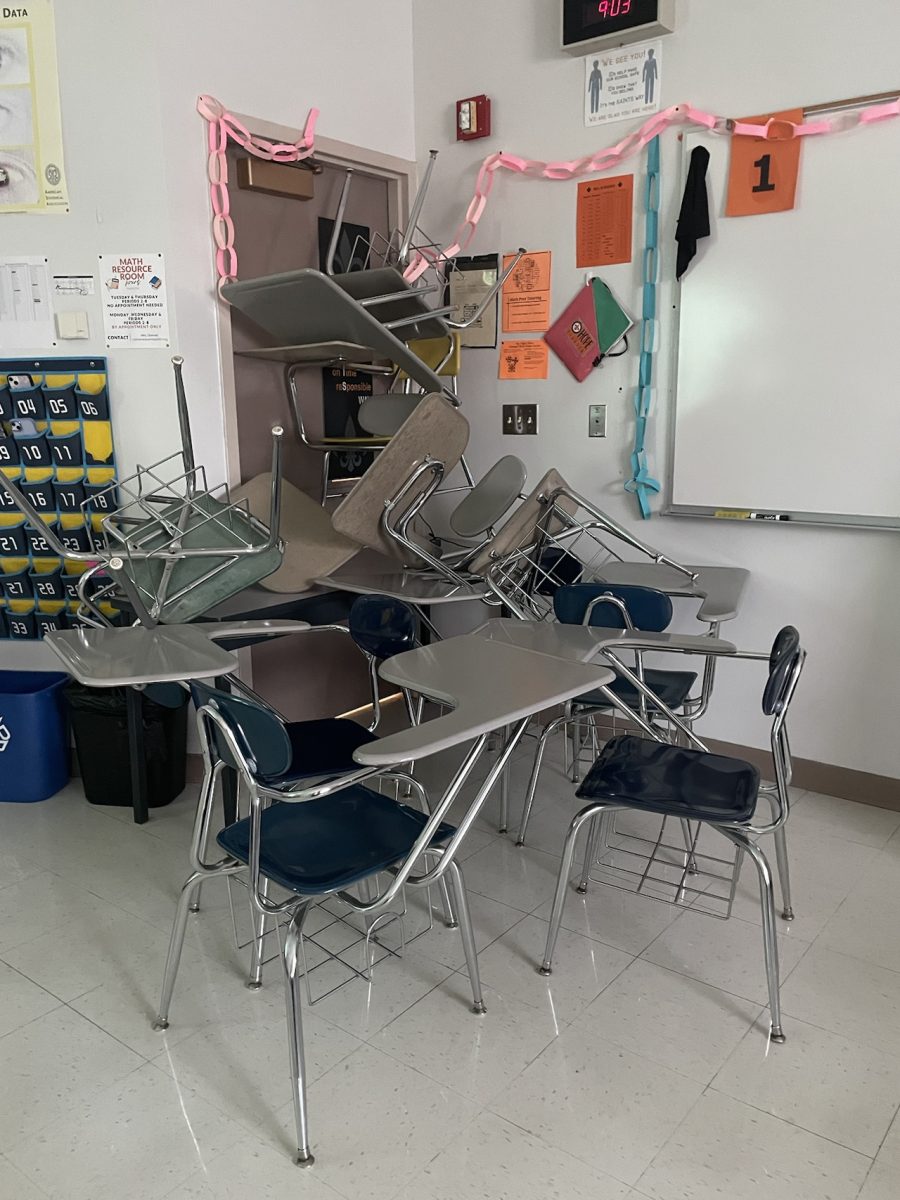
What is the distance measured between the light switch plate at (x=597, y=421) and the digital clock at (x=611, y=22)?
1.24 metres

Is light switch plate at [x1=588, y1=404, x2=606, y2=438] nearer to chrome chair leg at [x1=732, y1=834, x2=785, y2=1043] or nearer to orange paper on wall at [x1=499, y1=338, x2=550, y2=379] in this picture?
orange paper on wall at [x1=499, y1=338, x2=550, y2=379]

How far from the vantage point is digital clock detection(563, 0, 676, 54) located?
3.00m

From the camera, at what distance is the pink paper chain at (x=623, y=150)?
9.16 feet

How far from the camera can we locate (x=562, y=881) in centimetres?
212

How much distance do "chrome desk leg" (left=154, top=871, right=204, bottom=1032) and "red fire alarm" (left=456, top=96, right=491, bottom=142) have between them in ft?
9.85

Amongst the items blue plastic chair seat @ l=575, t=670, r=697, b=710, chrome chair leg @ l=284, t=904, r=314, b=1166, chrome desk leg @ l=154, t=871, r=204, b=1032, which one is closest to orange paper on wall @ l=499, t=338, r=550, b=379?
blue plastic chair seat @ l=575, t=670, r=697, b=710

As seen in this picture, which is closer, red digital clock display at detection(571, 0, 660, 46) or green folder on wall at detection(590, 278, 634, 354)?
red digital clock display at detection(571, 0, 660, 46)

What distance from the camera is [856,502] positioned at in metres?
2.95

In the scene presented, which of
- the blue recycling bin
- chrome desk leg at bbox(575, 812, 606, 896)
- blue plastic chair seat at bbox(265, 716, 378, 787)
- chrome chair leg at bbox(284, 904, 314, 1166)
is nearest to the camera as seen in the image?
chrome chair leg at bbox(284, 904, 314, 1166)

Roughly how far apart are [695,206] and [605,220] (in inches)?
15.1


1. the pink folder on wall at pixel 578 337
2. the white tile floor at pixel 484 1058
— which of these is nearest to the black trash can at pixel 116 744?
the white tile floor at pixel 484 1058

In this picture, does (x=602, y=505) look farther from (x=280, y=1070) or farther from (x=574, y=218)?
(x=280, y=1070)

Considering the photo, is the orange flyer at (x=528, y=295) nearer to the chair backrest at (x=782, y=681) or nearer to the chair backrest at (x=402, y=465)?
the chair backrest at (x=402, y=465)

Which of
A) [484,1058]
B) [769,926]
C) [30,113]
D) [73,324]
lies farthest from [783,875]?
[30,113]
